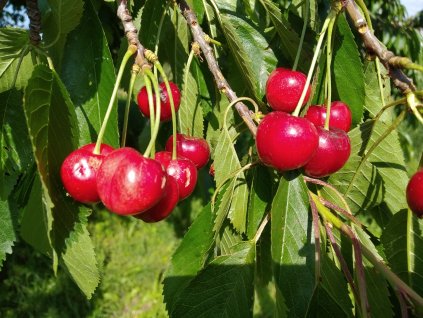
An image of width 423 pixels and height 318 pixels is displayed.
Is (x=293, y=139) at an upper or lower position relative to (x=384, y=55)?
lower

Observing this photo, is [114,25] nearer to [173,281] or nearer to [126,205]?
[173,281]

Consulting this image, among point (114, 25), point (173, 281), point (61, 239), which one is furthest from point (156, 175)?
point (114, 25)

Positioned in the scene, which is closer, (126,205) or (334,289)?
(126,205)

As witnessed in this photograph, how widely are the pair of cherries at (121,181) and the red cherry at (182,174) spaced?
0.03 m

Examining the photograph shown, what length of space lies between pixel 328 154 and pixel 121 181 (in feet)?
1.47

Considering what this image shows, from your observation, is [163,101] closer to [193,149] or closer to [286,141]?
[193,149]

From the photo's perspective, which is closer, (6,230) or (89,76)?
(6,230)

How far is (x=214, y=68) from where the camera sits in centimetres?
131

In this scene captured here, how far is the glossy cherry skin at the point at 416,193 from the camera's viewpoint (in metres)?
1.01

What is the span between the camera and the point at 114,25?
8.52 ft

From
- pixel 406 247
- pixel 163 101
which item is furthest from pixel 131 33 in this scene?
pixel 406 247

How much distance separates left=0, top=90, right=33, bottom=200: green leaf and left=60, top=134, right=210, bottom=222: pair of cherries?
0.26 m

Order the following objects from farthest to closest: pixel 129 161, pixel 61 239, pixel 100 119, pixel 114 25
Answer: pixel 114 25
pixel 100 119
pixel 61 239
pixel 129 161

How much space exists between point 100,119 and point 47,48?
0.73 ft
